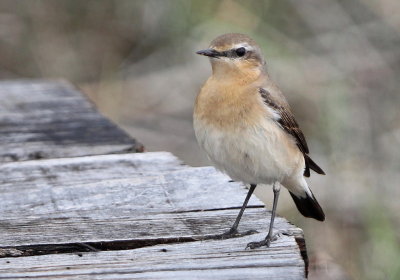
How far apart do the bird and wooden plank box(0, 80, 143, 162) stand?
3.04 ft

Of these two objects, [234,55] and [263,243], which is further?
[234,55]

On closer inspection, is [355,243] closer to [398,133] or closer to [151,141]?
[398,133]

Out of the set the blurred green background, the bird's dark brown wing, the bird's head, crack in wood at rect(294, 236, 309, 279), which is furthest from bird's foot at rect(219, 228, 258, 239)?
the blurred green background

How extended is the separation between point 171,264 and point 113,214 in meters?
0.75

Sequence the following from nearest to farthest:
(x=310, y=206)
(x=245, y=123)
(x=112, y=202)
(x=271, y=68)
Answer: (x=112, y=202), (x=245, y=123), (x=310, y=206), (x=271, y=68)

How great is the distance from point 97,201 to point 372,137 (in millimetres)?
4627

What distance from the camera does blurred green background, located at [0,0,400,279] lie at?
8188 mm

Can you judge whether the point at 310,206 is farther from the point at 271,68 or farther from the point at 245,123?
the point at 271,68

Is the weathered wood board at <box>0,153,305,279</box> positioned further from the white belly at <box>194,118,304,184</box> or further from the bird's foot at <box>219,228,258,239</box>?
the white belly at <box>194,118,304,184</box>

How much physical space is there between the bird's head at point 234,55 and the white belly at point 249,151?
1.20ft

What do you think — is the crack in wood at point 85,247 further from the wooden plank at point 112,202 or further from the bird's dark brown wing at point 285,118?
the bird's dark brown wing at point 285,118

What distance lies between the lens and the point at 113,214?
4.24 metres

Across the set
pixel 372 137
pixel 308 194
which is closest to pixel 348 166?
pixel 372 137

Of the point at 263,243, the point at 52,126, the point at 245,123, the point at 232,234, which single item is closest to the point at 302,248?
the point at 263,243
